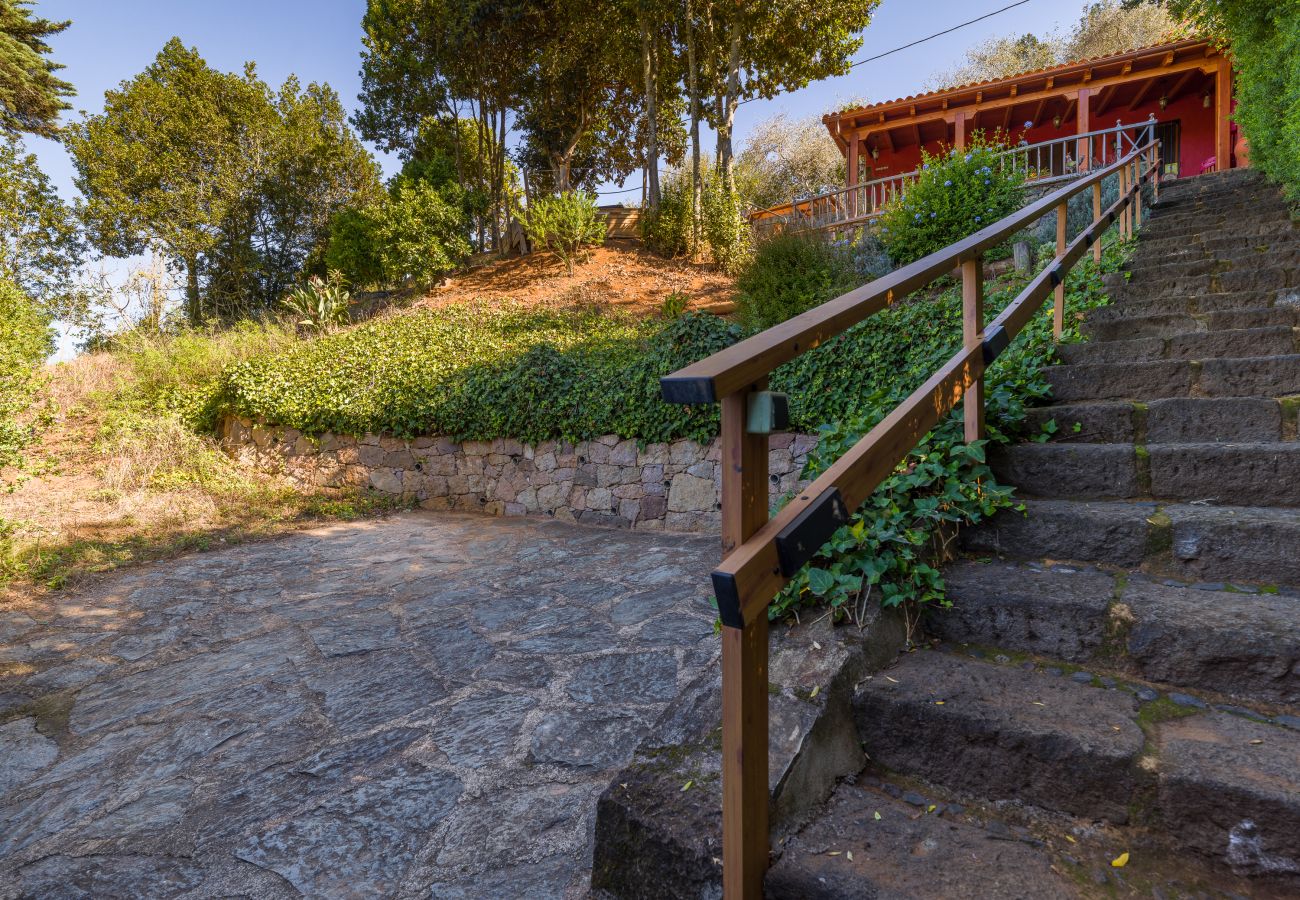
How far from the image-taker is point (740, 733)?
1.05 m

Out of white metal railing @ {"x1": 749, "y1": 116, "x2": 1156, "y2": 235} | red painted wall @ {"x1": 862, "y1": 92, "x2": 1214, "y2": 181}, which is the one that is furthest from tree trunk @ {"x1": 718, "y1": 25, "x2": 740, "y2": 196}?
red painted wall @ {"x1": 862, "y1": 92, "x2": 1214, "y2": 181}

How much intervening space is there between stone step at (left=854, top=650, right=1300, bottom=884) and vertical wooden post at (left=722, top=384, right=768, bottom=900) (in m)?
0.43

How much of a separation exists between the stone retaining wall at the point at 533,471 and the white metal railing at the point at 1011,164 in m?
4.35

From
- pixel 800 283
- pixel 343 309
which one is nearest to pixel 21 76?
pixel 343 309

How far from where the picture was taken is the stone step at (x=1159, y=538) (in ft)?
5.32

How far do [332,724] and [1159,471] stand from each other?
3.05m

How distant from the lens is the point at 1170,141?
40.2ft

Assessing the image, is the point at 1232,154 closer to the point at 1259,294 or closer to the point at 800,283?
the point at 800,283

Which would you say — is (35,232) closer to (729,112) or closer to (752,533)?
(729,112)

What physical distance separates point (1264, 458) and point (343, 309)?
1212 centimetres

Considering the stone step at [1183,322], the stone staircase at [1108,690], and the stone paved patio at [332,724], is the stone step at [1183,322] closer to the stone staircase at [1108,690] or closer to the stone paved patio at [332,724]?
the stone staircase at [1108,690]

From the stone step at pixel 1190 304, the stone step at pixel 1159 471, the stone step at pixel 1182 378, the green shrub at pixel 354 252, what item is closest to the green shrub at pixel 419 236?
the green shrub at pixel 354 252

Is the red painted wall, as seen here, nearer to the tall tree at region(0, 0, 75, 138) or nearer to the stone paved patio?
the stone paved patio

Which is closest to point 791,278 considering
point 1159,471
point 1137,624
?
point 1159,471
